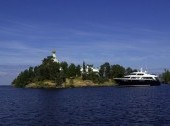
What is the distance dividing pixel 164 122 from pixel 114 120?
8358 mm

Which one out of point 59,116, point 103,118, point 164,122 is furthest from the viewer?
point 59,116

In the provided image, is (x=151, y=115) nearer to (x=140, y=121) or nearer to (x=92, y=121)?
(x=140, y=121)

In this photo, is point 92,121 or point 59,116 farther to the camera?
point 59,116

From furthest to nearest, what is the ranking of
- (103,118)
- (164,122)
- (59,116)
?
(59,116) < (103,118) < (164,122)

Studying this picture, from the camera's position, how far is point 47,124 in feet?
200

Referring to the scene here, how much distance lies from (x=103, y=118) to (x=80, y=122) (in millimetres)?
5840

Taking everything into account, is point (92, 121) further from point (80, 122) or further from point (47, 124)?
point (47, 124)

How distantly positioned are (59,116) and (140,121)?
16.3 meters

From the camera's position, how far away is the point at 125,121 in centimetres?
6262

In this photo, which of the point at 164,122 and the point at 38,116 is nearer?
the point at 164,122

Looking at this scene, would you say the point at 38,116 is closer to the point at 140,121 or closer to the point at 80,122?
the point at 80,122

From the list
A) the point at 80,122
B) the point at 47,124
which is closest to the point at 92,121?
the point at 80,122

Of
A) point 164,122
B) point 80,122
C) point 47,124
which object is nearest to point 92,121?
point 80,122

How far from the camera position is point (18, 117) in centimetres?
7062
